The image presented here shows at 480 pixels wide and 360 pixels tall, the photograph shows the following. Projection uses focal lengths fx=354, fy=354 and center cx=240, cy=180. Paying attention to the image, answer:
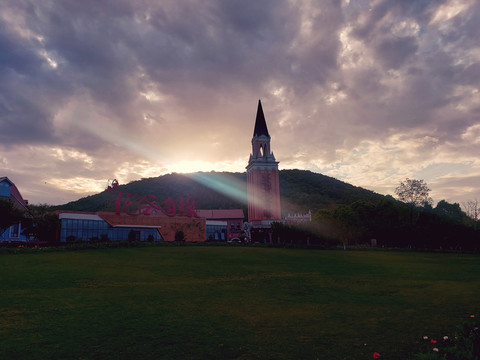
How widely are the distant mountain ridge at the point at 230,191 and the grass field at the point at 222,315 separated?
10207 cm

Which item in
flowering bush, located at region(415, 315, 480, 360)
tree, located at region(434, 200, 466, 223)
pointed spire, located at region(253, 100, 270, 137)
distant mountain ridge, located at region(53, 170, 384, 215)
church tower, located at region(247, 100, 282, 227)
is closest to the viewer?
flowering bush, located at region(415, 315, 480, 360)

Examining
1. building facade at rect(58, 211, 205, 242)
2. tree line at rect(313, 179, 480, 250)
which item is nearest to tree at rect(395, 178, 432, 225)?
tree line at rect(313, 179, 480, 250)

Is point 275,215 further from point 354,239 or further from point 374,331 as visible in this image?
point 374,331

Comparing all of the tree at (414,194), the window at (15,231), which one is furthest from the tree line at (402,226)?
the window at (15,231)

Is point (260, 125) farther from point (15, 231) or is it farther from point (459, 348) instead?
point (459, 348)

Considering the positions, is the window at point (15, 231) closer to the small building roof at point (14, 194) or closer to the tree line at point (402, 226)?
the small building roof at point (14, 194)

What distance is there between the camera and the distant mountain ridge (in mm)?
122125

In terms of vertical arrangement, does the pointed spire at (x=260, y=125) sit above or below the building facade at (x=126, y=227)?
above

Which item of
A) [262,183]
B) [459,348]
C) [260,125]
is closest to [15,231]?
[459,348]

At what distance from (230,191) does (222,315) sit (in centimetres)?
15285

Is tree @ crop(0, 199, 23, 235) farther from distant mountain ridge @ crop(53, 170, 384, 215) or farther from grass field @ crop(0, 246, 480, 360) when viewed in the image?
distant mountain ridge @ crop(53, 170, 384, 215)

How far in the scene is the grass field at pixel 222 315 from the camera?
24.3ft

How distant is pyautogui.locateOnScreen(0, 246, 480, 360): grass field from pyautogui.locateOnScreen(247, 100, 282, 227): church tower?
273 feet

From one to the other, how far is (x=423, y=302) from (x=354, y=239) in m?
48.0
